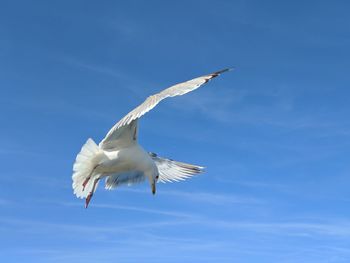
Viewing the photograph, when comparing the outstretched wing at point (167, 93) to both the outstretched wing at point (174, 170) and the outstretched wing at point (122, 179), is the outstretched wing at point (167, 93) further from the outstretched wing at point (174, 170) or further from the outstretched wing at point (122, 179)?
the outstretched wing at point (174, 170)

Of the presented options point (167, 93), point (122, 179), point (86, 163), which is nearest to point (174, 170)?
point (122, 179)

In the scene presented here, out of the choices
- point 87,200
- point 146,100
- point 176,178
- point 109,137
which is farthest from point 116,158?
point 176,178

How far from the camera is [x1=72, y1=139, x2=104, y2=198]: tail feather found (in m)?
18.8

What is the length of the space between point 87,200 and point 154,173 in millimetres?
2349

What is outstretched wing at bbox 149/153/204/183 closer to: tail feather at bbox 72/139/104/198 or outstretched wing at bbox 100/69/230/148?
tail feather at bbox 72/139/104/198

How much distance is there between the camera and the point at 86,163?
19156 millimetres

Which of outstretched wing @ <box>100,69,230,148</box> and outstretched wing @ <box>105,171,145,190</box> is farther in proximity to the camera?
outstretched wing @ <box>105,171,145,190</box>

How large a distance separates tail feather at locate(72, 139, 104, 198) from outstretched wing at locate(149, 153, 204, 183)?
3.97 meters

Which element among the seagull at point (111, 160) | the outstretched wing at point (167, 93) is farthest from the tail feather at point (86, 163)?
the outstretched wing at point (167, 93)

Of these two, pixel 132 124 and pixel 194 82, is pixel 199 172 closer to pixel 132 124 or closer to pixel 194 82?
pixel 132 124

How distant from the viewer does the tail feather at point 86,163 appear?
61.7 feet

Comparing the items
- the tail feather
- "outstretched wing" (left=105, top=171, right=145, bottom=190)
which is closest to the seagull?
the tail feather

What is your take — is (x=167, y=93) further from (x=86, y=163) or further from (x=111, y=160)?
(x=86, y=163)

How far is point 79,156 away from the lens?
19.0 m
